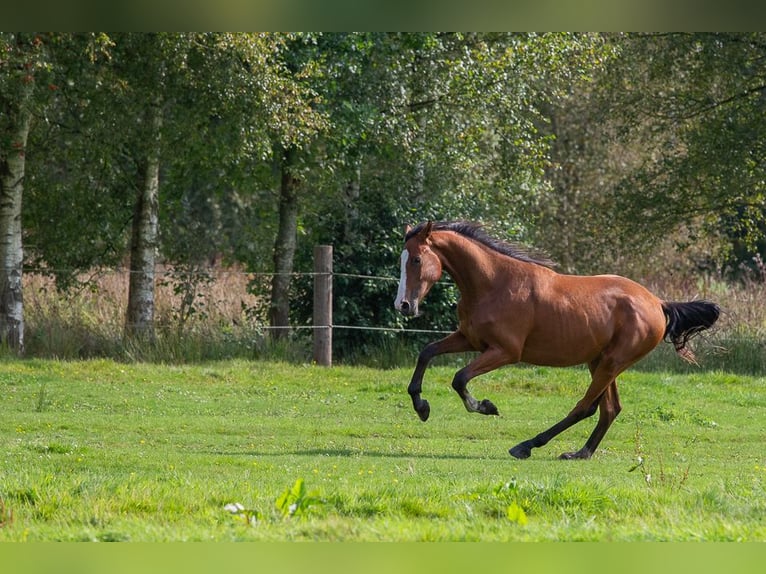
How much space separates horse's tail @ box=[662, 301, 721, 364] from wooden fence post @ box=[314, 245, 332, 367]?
8562 millimetres

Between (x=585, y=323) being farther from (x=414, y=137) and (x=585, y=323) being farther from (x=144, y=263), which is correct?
(x=414, y=137)

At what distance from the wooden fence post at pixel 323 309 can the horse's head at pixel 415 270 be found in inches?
338

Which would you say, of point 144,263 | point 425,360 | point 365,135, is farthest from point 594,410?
point 144,263

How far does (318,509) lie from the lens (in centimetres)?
645

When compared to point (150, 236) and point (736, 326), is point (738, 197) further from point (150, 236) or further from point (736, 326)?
point (150, 236)

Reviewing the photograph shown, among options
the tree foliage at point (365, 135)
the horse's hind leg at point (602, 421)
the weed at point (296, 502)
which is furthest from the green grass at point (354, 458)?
the tree foliage at point (365, 135)

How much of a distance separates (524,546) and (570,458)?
936cm

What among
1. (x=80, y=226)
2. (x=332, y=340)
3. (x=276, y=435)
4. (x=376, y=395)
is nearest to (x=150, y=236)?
(x=80, y=226)

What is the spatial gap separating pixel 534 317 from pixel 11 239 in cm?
1089

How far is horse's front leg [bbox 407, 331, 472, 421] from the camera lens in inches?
434

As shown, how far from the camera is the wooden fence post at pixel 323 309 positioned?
64.5 feet

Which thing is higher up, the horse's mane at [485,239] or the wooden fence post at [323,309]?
the horse's mane at [485,239]

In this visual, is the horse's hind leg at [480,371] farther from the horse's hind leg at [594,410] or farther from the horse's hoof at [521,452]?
the horse's hind leg at [594,410]

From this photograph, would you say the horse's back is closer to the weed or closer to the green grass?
the green grass
